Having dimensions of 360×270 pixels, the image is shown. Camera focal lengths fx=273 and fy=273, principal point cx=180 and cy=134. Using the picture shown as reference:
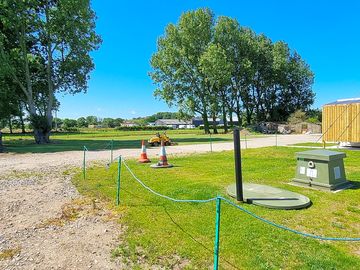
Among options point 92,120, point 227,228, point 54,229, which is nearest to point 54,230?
point 54,229

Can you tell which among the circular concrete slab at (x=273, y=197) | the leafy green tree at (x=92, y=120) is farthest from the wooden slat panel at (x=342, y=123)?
the leafy green tree at (x=92, y=120)

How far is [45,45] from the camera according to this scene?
26031 millimetres

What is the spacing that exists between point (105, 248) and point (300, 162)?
542cm

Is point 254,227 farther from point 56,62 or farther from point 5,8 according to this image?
point 56,62

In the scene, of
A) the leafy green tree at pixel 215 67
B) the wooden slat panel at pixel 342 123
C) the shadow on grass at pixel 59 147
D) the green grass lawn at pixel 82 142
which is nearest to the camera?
the wooden slat panel at pixel 342 123

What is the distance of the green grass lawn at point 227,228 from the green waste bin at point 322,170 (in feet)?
1.03

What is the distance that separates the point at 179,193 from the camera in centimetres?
644

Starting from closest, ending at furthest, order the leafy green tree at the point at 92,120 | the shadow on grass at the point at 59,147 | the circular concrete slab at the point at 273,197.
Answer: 1. the circular concrete slab at the point at 273,197
2. the shadow on grass at the point at 59,147
3. the leafy green tree at the point at 92,120

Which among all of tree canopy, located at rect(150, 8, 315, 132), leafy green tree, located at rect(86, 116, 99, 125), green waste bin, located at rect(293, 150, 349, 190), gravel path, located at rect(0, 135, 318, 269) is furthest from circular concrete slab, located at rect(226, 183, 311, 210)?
leafy green tree, located at rect(86, 116, 99, 125)

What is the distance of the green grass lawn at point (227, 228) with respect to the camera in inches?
138

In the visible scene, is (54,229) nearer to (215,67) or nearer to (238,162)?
(238,162)

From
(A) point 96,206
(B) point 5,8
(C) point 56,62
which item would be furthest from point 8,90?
(A) point 96,206

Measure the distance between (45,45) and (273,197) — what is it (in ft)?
88.4

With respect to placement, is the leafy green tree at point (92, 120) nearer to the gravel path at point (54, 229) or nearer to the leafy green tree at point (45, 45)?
the leafy green tree at point (45, 45)
